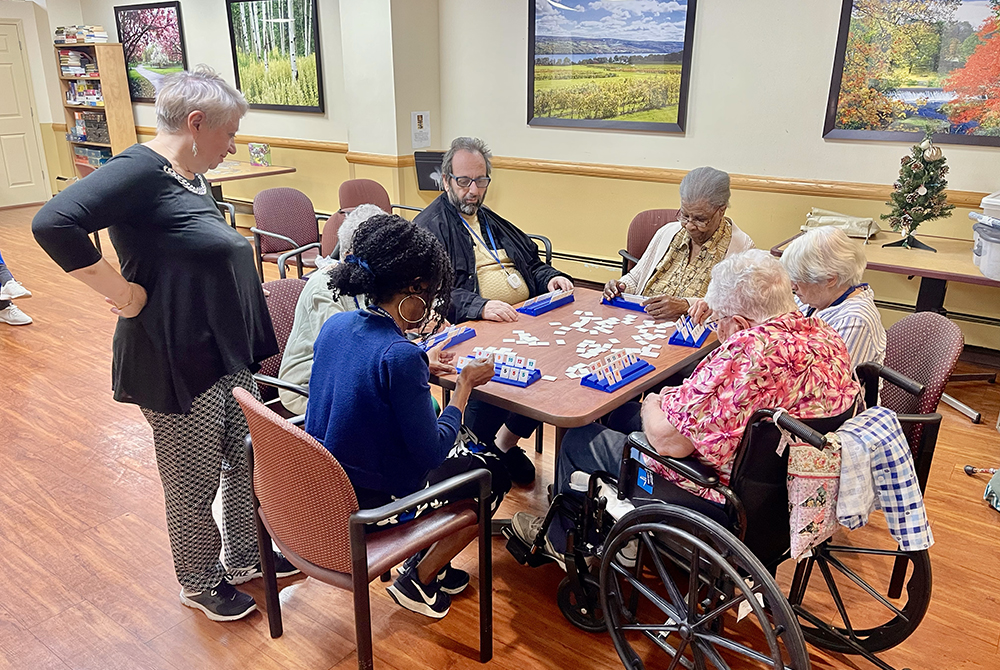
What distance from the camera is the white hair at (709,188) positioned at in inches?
113

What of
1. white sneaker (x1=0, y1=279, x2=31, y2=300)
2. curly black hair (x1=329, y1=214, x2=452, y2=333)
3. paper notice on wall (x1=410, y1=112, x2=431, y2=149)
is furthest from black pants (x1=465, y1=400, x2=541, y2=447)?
white sneaker (x1=0, y1=279, x2=31, y2=300)

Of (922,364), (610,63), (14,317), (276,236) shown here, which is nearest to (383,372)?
(922,364)

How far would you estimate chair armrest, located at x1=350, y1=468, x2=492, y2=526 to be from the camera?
160cm

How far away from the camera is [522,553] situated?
241cm

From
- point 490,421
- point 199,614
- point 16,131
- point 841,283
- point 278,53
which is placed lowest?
point 199,614

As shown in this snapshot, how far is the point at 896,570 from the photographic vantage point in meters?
2.25

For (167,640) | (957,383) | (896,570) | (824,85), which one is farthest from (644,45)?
(167,640)

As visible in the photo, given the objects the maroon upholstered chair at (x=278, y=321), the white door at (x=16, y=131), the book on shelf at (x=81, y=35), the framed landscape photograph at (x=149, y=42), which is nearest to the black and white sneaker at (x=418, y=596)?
the maroon upholstered chair at (x=278, y=321)

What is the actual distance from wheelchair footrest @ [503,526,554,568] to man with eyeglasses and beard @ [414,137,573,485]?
0.50m

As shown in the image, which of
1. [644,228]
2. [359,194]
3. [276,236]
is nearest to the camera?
[644,228]

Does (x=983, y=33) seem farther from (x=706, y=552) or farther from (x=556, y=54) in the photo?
(x=706, y=552)

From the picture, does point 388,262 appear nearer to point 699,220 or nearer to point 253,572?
point 253,572

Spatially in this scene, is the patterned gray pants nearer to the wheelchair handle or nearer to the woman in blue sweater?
the woman in blue sweater

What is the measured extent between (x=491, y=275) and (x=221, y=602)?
1625 mm
